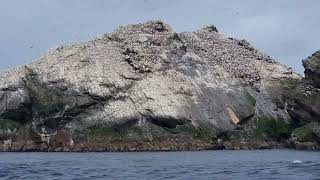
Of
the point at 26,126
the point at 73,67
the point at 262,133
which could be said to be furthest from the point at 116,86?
the point at 262,133

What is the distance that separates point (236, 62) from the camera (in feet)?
543

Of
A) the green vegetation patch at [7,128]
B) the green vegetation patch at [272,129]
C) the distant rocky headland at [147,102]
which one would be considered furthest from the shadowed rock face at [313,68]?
the green vegetation patch at [7,128]

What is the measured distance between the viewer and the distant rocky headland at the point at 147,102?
133375 mm

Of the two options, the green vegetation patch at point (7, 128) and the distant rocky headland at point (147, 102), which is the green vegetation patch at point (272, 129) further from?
the green vegetation patch at point (7, 128)

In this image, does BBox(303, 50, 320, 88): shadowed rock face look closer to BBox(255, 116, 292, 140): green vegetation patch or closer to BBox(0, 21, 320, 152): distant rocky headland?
BBox(0, 21, 320, 152): distant rocky headland

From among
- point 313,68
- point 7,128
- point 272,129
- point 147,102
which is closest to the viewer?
point 313,68

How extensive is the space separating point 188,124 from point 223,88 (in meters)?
16.7

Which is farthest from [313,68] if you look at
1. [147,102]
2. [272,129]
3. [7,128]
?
[7,128]

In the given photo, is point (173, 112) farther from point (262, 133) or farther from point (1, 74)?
point (1, 74)

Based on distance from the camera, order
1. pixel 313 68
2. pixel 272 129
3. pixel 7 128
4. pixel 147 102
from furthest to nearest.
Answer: pixel 272 129, pixel 147 102, pixel 7 128, pixel 313 68

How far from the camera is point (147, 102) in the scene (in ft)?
454

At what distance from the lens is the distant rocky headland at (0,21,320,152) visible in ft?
438

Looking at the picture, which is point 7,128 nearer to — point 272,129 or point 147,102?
point 147,102

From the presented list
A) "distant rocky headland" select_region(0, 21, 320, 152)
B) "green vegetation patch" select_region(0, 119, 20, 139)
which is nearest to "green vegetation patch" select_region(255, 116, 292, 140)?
"distant rocky headland" select_region(0, 21, 320, 152)
